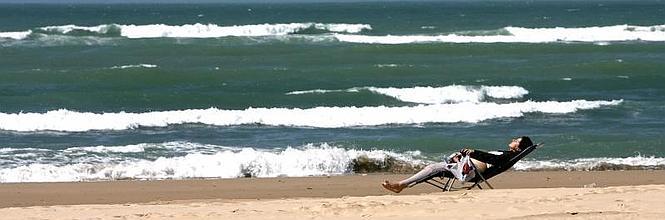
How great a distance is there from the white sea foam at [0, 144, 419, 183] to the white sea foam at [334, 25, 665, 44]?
86.6 feet

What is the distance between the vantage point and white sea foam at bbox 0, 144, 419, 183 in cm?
1263

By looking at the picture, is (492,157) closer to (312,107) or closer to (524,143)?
(524,143)

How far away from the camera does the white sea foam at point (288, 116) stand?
58.2 feet

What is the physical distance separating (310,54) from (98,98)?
11.6 metres

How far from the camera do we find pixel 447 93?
22.3 meters

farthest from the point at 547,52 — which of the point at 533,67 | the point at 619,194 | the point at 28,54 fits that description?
the point at 619,194

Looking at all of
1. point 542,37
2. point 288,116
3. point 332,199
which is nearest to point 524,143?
point 332,199

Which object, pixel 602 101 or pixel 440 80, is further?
pixel 440 80

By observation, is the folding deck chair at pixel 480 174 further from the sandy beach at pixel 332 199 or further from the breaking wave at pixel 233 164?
the breaking wave at pixel 233 164

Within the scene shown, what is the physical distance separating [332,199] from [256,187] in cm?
219

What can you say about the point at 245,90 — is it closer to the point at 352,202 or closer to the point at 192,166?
the point at 192,166

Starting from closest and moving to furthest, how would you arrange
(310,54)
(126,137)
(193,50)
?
(126,137) → (310,54) → (193,50)

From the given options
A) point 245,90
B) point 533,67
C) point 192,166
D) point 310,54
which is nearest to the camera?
point 192,166

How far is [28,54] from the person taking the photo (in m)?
33.4
